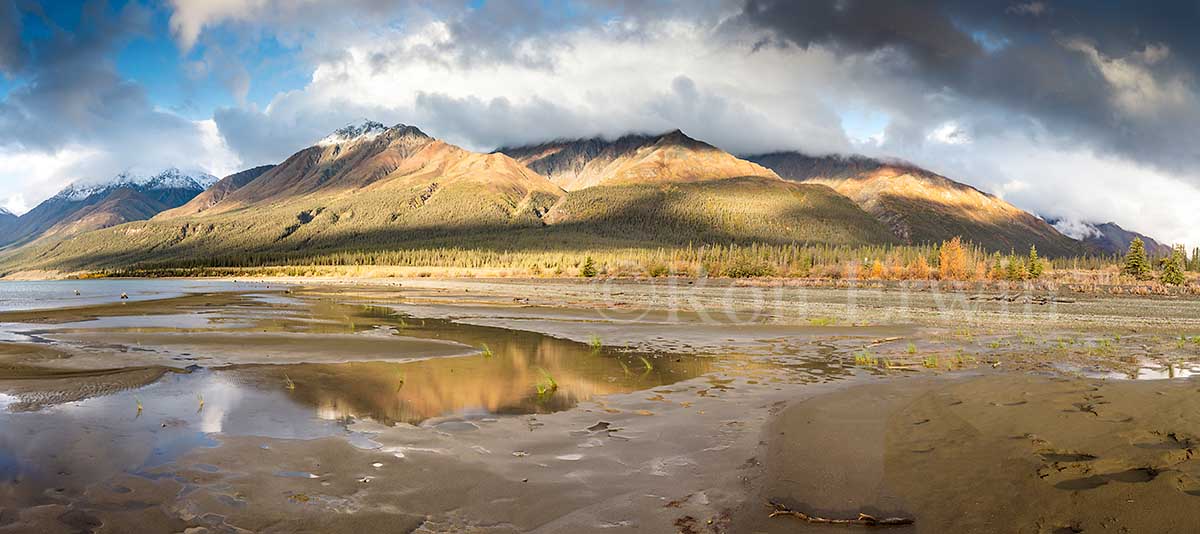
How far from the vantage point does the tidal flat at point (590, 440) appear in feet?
23.0

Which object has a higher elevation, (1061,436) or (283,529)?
(1061,436)

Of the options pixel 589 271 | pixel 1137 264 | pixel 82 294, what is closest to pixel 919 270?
pixel 1137 264

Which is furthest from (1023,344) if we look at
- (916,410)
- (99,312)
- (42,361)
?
(99,312)

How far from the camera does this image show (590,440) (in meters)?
10.7

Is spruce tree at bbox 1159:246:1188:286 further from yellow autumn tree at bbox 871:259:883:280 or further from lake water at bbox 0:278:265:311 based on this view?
lake water at bbox 0:278:265:311

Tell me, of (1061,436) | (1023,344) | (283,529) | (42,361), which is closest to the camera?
(283,529)

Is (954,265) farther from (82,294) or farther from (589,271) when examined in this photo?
(82,294)

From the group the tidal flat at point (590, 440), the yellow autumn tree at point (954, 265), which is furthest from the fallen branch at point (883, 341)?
the yellow autumn tree at point (954, 265)

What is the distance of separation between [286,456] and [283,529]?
3.13 metres

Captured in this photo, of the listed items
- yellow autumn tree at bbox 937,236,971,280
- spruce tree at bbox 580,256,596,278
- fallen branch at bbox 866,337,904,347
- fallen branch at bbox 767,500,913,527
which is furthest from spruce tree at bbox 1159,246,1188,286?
fallen branch at bbox 767,500,913,527

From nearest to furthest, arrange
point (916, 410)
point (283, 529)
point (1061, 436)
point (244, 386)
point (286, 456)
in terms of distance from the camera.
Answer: point (283, 529), point (1061, 436), point (286, 456), point (916, 410), point (244, 386)

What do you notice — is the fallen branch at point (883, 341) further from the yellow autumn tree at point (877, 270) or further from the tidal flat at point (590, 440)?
the yellow autumn tree at point (877, 270)

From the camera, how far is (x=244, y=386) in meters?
15.8

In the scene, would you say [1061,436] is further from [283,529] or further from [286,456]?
[286,456]
